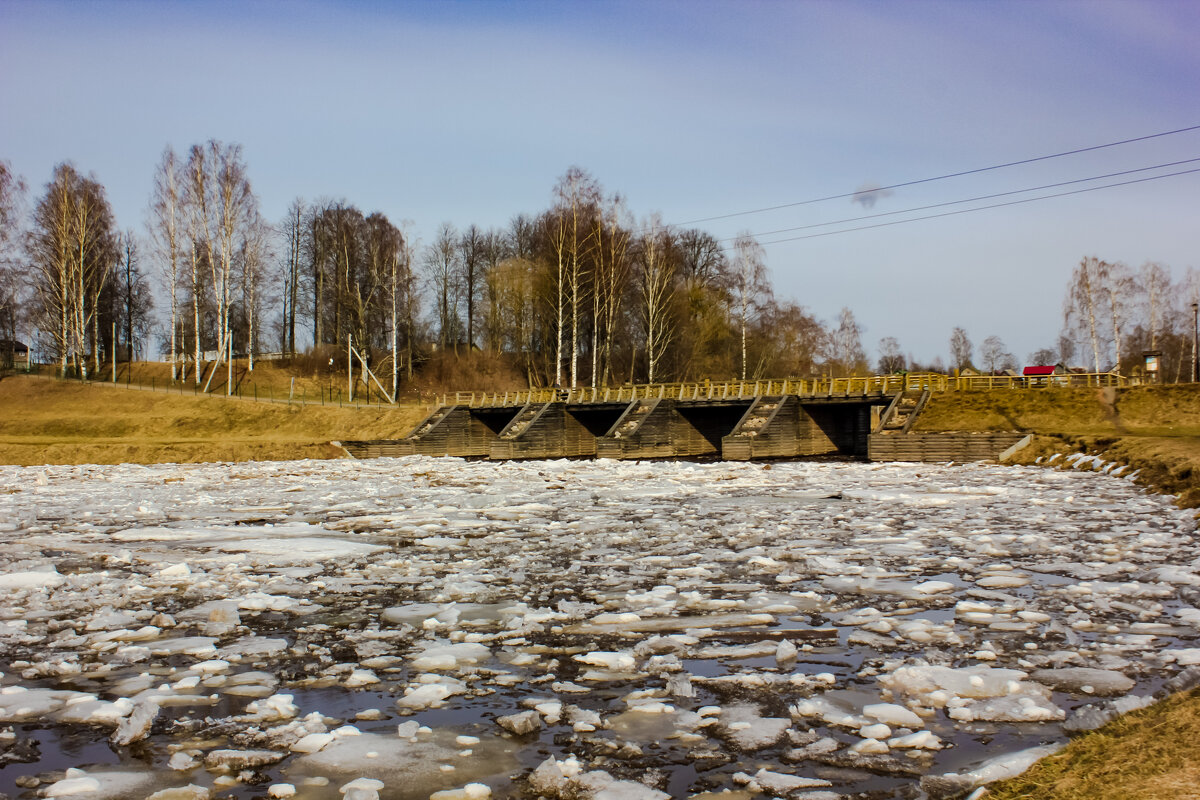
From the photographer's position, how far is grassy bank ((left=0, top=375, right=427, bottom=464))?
133 ft

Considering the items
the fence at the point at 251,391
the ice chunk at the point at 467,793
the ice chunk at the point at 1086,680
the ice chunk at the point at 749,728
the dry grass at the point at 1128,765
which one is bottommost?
the ice chunk at the point at 749,728

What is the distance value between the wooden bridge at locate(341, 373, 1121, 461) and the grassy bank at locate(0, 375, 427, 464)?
317 centimetres

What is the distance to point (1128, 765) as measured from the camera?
3.28 m

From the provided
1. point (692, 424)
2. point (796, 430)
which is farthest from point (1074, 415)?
point (692, 424)

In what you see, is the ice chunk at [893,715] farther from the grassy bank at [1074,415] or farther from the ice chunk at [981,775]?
the grassy bank at [1074,415]

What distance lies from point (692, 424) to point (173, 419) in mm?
27286

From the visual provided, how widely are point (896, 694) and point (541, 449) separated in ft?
113

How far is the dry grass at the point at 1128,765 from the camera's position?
3.05 m

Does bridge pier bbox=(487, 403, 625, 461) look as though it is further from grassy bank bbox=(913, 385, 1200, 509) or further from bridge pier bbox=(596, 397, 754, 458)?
grassy bank bbox=(913, 385, 1200, 509)

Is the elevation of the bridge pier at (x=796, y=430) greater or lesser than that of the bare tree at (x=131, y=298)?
lesser

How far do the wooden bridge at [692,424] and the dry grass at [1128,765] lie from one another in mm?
27098

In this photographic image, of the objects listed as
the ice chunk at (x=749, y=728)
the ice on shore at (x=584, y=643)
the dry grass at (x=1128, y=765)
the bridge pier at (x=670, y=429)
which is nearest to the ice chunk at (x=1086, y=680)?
the ice on shore at (x=584, y=643)

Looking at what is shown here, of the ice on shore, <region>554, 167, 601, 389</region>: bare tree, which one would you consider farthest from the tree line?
the ice on shore

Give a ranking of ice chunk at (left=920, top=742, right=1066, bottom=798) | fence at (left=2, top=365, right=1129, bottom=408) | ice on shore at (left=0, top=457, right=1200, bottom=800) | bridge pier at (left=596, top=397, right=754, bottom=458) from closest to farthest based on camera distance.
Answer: ice chunk at (left=920, top=742, right=1066, bottom=798) < ice on shore at (left=0, top=457, right=1200, bottom=800) < bridge pier at (left=596, top=397, right=754, bottom=458) < fence at (left=2, top=365, right=1129, bottom=408)
